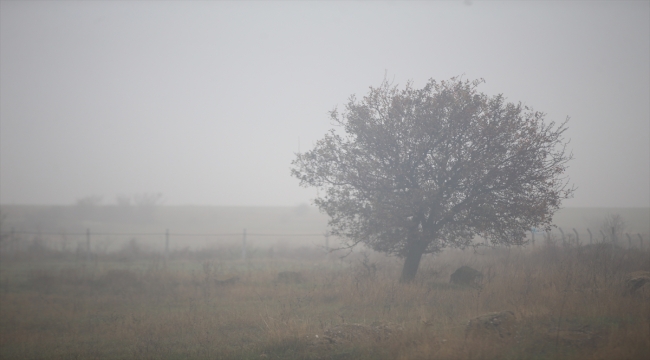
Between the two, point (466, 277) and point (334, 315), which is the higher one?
point (466, 277)

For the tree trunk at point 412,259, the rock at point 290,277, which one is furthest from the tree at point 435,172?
the rock at point 290,277

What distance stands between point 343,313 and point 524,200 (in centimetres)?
588

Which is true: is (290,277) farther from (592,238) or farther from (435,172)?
(592,238)

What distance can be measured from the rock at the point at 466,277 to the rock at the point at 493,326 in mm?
4888

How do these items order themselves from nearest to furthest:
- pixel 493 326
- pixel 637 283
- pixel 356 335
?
pixel 493 326
pixel 356 335
pixel 637 283

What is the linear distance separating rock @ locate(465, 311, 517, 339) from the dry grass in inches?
1.5

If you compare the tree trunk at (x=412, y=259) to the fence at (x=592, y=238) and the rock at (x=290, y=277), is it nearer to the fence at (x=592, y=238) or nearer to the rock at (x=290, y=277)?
the fence at (x=592, y=238)

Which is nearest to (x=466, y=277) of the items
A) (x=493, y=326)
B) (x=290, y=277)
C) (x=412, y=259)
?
(x=412, y=259)

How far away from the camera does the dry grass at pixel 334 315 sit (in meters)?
6.74

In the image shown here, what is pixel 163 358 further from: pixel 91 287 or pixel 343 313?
pixel 91 287

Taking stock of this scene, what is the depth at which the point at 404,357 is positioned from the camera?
6355 millimetres

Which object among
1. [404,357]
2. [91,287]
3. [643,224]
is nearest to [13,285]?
[91,287]

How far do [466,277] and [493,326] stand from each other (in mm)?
5704

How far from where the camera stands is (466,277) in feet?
41.4
